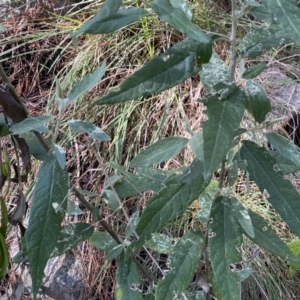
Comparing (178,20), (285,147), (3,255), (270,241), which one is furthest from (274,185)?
(3,255)

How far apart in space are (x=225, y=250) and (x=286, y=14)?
1.09 ft

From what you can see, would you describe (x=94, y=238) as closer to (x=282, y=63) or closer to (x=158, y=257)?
(x=158, y=257)

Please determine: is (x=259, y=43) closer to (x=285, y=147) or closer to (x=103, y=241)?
(x=285, y=147)

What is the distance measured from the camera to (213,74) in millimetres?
654

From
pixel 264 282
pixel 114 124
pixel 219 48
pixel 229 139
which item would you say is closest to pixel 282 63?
pixel 219 48

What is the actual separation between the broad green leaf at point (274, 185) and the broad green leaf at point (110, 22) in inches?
9.8

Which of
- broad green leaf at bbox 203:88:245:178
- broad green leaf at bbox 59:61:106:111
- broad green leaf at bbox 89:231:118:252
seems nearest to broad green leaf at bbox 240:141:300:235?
broad green leaf at bbox 203:88:245:178

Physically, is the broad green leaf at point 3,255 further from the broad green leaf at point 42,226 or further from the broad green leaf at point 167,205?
the broad green leaf at point 167,205

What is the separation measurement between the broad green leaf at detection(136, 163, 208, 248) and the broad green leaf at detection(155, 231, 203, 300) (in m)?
0.09

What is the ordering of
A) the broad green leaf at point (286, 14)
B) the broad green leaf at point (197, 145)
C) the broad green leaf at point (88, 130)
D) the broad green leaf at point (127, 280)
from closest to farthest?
the broad green leaf at point (286, 14)
the broad green leaf at point (197, 145)
the broad green leaf at point (88, 130)
the broad green leaf at point (127, 280)

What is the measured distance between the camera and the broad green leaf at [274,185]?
2.18 ft

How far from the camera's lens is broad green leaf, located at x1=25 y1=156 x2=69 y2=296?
2.23ft

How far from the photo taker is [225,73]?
657 mm

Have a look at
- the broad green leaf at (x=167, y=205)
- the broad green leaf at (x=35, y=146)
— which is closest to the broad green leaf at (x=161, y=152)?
the broad green leaf at (x=167, y=205)
